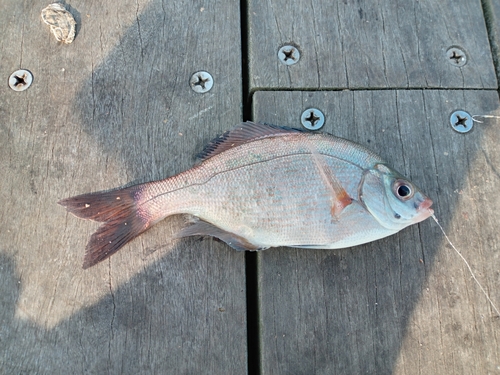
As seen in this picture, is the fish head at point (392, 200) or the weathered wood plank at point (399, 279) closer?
the fish head at point (392, 200)

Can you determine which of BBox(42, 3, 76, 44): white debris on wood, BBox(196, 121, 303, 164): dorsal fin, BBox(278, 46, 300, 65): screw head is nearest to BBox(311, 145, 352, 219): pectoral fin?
BBox(196, 121, 303, 164): dorsal fin

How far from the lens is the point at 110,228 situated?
189 centimetres

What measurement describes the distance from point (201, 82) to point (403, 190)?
4.06ft

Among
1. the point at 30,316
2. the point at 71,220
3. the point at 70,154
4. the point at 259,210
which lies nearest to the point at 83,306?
the point at 30,316

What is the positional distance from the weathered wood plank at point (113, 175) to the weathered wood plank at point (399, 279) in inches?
9.3

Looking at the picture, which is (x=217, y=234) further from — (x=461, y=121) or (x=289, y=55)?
(x=461, y=121)

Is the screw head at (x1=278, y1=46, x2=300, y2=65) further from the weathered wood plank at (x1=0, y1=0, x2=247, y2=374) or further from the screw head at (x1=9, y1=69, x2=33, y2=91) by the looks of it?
the screw head at (x1=9, y1=69, x2=33, y2=91)

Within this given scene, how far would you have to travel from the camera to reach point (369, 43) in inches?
94.6

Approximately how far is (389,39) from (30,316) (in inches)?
98.4

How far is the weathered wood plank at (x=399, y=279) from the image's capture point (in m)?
1.97

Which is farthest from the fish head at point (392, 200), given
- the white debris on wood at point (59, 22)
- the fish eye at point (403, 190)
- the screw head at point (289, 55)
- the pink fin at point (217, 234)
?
the white debris on wood at point (59, 22)

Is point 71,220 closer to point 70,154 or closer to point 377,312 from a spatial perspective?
point 70,154

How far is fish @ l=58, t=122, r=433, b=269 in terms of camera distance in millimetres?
1876

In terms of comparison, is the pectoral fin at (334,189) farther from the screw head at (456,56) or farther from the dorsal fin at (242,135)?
the screw head at (456,56)
